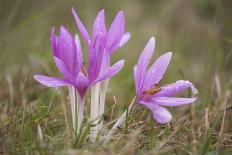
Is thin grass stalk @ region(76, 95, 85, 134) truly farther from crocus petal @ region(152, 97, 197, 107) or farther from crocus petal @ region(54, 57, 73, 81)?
crocus petal @ region(152, 97, 197, 107)

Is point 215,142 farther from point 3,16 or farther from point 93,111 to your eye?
point 3,16

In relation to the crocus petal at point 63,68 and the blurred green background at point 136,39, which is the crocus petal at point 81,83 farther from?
the blurred green background at point 136,39

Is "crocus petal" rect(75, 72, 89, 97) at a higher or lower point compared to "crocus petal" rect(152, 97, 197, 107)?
higher

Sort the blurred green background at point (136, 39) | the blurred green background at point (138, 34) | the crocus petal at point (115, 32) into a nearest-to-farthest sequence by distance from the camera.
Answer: the crocus petal at point (115, 32)
the blurred green background at point (136, 39)
the blurred green background at point (138, 34)

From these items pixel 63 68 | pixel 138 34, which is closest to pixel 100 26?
pixel 63 68

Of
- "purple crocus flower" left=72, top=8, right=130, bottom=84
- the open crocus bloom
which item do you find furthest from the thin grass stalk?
the open crocus bloom

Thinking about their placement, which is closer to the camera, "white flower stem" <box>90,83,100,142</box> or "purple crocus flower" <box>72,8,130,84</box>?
"purple crocus flower" <box>72,8,130,84</box>

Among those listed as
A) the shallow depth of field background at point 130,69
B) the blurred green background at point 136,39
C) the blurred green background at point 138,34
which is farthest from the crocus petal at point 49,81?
the blurred green background at point 138,34
